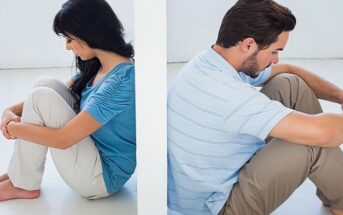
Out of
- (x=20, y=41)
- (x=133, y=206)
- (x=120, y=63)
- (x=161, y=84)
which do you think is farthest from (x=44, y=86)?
(x=20, y=41)

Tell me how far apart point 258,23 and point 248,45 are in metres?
0.06

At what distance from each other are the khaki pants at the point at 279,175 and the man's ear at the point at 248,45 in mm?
254

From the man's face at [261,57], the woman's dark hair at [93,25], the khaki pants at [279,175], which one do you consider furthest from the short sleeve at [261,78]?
the woman's dark hair at [93,25]

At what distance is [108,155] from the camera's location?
164 centimetres

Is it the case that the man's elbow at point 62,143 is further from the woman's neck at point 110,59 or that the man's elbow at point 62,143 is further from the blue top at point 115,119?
the woman's neck at point 110,59

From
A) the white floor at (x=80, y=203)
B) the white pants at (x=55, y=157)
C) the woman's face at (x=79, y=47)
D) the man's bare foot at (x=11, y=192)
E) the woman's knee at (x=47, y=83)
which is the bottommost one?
the white floor at (x=80, y=203)

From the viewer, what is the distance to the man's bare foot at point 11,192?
1.68m

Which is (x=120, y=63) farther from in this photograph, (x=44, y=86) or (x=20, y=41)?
(x=20, y=41)

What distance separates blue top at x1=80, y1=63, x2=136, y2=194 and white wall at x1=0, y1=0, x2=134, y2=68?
2.04m

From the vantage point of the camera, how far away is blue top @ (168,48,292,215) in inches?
46.8

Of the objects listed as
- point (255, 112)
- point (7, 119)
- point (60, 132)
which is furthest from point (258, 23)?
point (7, 119)

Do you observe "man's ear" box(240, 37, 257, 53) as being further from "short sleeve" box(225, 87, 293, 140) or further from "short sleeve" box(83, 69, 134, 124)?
"short sleeve" box(83, 69, 134, 124)

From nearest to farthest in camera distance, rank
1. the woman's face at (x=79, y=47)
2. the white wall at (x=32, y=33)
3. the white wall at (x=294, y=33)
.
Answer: the woman's face at (x=79, y=47) < the white wall at (x=32, y=33) < the white wall at (x=294, y=33)

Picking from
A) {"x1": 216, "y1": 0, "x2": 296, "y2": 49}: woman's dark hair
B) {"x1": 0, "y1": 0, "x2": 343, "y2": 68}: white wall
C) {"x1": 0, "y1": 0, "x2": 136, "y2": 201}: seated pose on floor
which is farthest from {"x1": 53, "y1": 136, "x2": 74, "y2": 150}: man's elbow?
{"x1": 0, "y1": 0, "x2": 343, "y2": 68}: white wall
